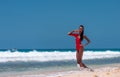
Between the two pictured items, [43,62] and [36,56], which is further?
[36,56]

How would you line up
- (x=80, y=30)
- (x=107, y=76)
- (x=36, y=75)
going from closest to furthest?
(x=107, y=76), (x=80, y=30), (x=36, y=75)

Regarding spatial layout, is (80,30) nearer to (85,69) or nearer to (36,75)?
(85,69)

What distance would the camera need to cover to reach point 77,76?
1312cm

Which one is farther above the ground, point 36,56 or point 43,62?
point 43,62

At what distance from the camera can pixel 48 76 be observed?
14.6 meters

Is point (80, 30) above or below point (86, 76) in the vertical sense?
above

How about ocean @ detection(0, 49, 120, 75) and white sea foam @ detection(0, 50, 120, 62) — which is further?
white sea foam @ detection(0, 50, 120, 62)

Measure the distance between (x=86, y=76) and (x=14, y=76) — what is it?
340 centimetres

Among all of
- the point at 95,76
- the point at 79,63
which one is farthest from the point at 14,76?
the point at 95,76

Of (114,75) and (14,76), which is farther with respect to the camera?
(14,76)

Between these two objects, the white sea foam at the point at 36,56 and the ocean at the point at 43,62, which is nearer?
the ocean at the point at 43,62

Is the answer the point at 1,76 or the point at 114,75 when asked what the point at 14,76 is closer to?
the point at 1,76

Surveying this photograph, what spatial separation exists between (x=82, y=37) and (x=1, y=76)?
353cm

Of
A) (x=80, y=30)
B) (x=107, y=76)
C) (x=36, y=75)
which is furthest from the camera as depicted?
(x=36, y=75)
